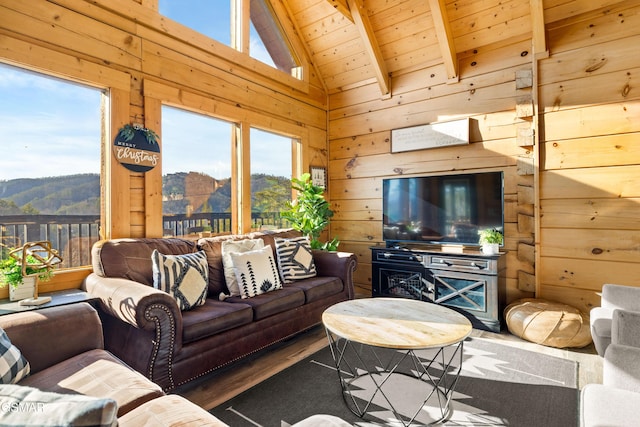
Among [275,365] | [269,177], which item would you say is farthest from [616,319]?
[269,177]

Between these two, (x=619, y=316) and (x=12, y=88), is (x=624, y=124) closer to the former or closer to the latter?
(x=619, y=316)

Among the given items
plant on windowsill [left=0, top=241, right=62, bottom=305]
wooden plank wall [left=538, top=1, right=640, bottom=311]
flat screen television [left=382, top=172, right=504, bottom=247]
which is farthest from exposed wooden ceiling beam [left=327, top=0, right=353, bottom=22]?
plant on windowsill [left=0, top=241, right=62, bottom=305]

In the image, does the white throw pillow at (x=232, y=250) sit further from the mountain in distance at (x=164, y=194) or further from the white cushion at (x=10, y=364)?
the white cushion at (x=10, y=364)

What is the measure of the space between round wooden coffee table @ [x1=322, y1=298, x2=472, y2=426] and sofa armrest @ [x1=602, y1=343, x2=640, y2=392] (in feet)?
1.92

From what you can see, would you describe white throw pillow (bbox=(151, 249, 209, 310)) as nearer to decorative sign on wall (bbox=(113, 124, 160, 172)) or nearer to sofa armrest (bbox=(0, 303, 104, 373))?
sofa armrest (bbox=(0, 303, 104, 373))

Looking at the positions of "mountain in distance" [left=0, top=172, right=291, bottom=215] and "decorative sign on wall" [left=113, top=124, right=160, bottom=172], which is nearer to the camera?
"mountain in distance" [left=0, top=172, right=291, bottom=215]

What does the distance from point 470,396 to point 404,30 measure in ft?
12.4

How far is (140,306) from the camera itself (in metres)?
1.88

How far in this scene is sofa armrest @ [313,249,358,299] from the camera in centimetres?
346

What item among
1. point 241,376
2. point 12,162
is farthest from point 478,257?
point 12,162

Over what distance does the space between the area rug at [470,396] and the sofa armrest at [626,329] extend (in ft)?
1.94

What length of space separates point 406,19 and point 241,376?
4.02m

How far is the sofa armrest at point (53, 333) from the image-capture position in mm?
1496

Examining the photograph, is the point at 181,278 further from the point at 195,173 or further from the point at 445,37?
the point at 445,37
